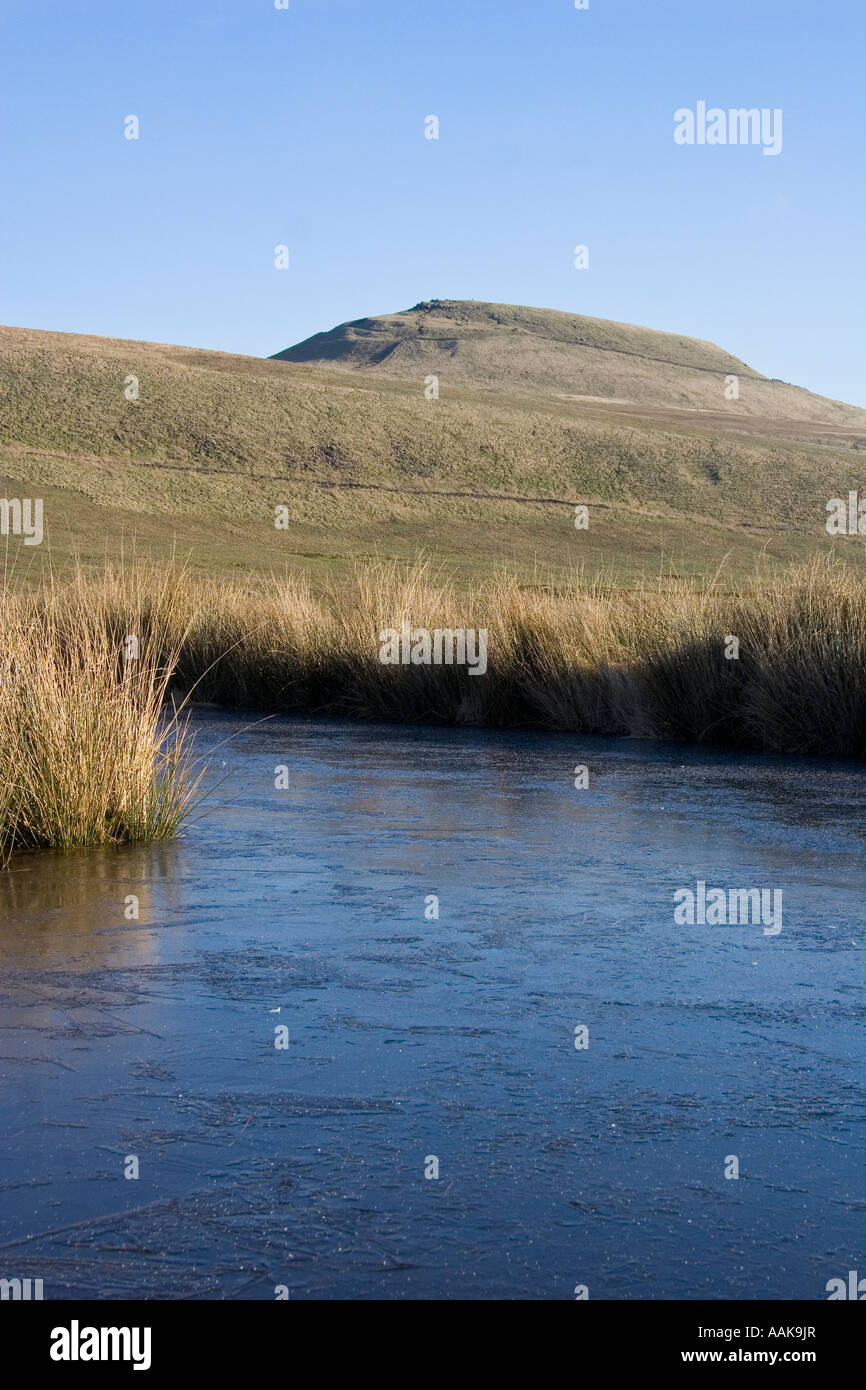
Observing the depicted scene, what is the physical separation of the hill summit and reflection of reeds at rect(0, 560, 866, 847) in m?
132

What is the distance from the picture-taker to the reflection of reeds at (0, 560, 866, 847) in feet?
26.2

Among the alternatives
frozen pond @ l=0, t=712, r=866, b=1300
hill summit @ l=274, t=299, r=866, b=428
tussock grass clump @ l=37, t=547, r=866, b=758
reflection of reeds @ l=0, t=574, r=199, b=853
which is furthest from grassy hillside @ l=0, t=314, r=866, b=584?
hill summit @ l=274, t=299, r=866, b=428

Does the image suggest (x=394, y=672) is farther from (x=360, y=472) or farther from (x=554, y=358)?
(x=554, y=358)

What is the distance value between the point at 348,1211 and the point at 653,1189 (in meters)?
0.72

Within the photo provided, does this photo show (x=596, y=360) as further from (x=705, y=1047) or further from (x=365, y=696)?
(x=705, y=1047)

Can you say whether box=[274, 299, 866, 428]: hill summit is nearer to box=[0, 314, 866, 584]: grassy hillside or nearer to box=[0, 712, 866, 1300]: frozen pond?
box=[0, 314, 866, 584]: grassy hillside

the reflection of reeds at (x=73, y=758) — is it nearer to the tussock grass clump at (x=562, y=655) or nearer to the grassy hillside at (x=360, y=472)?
the tussock grass clump at (x=562, y=655)

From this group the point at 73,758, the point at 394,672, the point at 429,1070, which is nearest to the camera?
the point at 429,1070

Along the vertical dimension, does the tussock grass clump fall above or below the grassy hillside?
below

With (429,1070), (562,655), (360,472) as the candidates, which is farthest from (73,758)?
(360,472)

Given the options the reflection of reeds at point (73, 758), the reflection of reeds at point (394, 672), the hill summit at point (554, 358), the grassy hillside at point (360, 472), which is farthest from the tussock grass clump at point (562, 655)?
the hill summit at point (554, 358)

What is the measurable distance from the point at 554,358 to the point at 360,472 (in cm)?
10491

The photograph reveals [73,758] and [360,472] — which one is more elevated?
[360,472]

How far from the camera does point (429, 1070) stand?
15.1 ft
